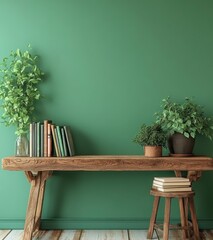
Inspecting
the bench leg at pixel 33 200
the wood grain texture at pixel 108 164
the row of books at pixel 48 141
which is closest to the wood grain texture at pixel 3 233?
the bench leg at pixel 33 200

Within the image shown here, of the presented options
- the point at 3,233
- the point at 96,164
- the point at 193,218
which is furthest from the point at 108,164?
the point at 3,233

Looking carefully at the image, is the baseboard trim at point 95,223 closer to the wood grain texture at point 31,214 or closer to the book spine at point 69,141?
the wood grain texture at point 31,214

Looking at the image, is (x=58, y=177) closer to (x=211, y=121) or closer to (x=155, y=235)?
(x=155, y=235)

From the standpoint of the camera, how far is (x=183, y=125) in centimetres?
366

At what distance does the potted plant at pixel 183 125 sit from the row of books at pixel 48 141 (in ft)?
2.83

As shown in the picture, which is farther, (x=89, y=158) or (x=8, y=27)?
(x=8, y=27)

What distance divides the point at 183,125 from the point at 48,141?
3.92 feet

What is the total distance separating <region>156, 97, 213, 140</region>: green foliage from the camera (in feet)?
12.1

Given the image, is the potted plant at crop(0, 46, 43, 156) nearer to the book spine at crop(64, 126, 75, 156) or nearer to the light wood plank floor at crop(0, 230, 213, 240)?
the book spine at crop(64, 126, 75, 156)

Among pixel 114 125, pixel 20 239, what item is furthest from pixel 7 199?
pixel 114 125

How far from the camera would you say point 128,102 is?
4.02 m

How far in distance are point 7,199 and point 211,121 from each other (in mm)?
2096

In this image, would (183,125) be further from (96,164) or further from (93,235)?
(93,235)

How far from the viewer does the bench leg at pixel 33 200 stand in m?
3.53
